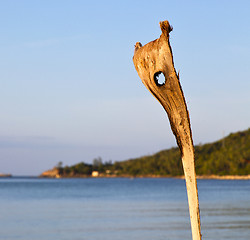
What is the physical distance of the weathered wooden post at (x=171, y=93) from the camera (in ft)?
15.9

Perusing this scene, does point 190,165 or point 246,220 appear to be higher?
point 190,165

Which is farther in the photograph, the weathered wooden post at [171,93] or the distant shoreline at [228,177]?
the distant shoreline at [228,177]

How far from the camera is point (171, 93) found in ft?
16.0

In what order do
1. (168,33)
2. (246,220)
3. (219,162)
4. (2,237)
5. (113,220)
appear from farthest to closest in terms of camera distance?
1. (219,162)
2. (113,220)
3. (246,220)
4. (2,237)
5. (168,33)

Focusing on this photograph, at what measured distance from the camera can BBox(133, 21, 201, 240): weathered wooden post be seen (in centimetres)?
484

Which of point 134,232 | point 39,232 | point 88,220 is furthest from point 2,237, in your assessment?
point 88,220

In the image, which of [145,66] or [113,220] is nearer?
[145,66]

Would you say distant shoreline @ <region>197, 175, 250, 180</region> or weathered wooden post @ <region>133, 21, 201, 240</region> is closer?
weathered wooden post @ <region>133, 21, 201, 240</region>

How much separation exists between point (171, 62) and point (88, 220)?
29425 mm

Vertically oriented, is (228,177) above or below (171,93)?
above

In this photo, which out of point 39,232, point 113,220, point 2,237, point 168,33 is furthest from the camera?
point 113,220

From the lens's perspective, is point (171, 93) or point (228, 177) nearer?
point (171, 93)

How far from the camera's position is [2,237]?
82.1 feet

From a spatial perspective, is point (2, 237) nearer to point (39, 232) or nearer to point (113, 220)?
point (39, 232)
